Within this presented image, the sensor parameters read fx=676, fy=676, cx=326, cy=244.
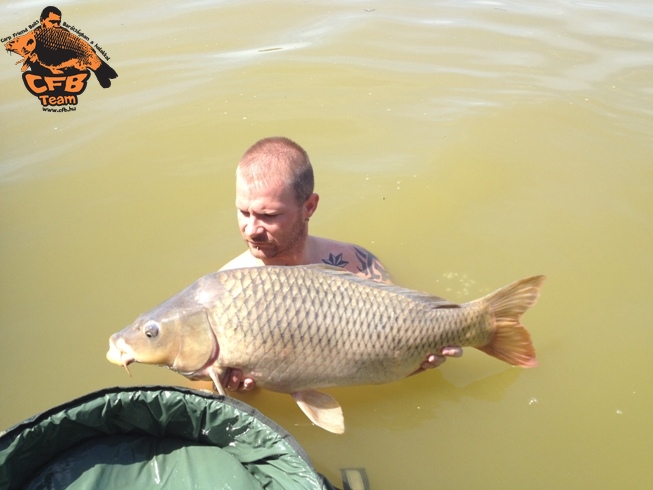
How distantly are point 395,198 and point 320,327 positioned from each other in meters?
2.18

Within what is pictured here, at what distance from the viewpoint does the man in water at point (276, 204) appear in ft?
9.57

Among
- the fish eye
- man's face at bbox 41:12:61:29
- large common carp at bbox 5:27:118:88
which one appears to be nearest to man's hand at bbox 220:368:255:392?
the fish eye

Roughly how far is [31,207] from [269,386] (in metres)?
2.52

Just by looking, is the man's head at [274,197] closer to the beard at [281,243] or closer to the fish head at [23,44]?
the beard at [281,243]

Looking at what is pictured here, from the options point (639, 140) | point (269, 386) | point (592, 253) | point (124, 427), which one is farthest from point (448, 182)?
point (124, 427)

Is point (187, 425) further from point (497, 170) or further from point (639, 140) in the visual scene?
point (639, 140)

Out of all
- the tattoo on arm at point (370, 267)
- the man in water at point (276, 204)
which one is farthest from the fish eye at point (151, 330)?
the tattoo on arm at point (370, 267)

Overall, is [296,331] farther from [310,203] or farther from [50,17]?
[50,17]

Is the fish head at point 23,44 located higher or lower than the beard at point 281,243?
higher

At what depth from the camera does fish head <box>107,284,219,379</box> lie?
8.10ft

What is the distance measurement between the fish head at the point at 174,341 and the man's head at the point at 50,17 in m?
5.19

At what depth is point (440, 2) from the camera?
7.94 meters

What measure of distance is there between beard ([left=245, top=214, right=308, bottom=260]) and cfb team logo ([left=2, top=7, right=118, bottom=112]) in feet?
10.2

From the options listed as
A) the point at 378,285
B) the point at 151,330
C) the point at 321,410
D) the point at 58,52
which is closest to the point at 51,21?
the point at 58,52
